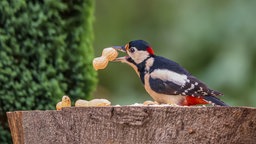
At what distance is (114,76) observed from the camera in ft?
25.4

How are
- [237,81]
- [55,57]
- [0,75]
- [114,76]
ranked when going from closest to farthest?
[0,75] < [55,57] < [237,81] < [114,76]

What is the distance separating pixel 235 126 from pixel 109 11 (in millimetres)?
5017

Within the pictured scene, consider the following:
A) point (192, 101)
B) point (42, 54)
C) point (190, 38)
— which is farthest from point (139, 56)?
point (190, 38)

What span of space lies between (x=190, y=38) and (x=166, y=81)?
3.81 m

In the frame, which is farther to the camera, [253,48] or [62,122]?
[253,48]

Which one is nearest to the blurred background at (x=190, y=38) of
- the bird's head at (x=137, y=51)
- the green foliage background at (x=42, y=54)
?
the green foliage background at (x=42, y=54)

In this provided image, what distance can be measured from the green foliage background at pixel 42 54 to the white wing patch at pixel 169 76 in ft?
3.58

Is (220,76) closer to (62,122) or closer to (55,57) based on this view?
(55,57)

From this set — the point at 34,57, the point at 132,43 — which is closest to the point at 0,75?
the point at 34,57

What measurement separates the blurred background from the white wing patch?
3.22 meters

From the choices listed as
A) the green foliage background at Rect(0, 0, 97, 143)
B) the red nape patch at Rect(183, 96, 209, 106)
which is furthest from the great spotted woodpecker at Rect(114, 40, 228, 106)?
the green foliage background at Rect(0, 0, 97, 143)

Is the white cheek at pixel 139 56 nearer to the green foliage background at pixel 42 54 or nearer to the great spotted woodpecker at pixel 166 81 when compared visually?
the great spotted woodpecker at pixel 166 81

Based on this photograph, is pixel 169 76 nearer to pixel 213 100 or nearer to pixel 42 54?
pixel 213 100

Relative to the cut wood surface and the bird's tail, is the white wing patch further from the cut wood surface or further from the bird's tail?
the cut wood surface
